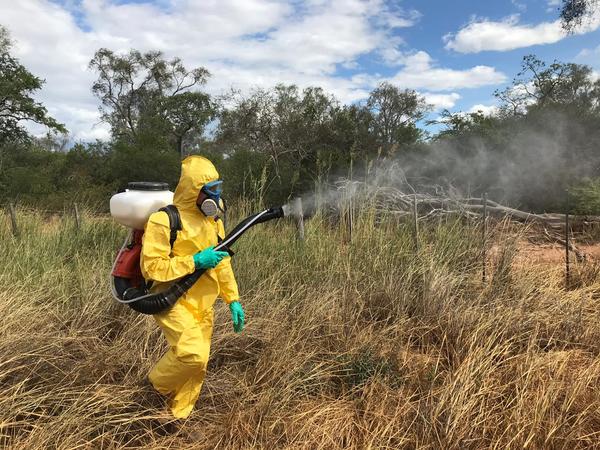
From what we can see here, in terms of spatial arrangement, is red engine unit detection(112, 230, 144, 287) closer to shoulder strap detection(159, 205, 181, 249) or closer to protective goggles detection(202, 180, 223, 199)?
shoulder strap detection(159, 205, 181, 249)

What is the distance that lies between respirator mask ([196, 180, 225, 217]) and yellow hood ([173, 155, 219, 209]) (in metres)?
0.02

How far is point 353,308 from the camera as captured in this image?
3.63m

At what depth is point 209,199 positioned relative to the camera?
2.35 m

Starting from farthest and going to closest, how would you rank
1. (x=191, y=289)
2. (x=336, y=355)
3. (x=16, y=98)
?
1. (x=16, y=98)
2. (x=336, y=355)
3. (x=191, y=289)

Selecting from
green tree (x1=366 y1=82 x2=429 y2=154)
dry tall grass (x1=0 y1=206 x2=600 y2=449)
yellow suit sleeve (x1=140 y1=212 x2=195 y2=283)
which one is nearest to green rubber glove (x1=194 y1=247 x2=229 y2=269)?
yellow suit sleeve (x1=140 y1=212 x2=195 y2=283)

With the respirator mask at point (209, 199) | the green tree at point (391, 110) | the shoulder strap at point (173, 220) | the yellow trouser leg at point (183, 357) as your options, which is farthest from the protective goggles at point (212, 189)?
the green tree at point (391, 110)

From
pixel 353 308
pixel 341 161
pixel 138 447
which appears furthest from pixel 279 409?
pixel 341 161

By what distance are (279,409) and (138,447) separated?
0.74m

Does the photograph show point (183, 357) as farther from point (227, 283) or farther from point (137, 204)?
point (137, 204)

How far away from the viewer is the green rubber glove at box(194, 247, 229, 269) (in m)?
2.28

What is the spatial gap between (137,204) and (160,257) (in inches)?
12.2

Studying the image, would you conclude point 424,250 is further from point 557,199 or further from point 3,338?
point 557,199

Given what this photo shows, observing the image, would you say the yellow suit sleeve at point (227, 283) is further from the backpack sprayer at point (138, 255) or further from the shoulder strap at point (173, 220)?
the shoulder strap at point (173, 220)

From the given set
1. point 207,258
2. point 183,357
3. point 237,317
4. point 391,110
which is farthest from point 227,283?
point 391,110
